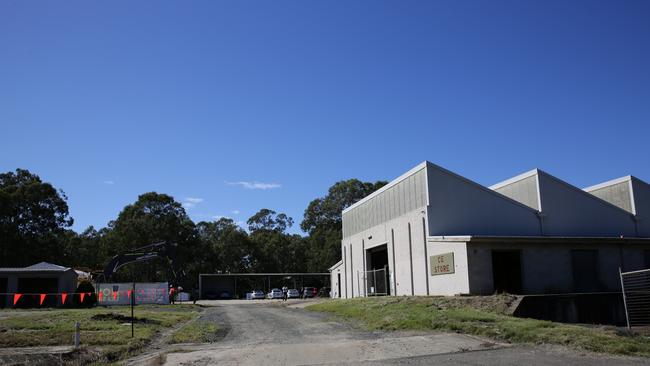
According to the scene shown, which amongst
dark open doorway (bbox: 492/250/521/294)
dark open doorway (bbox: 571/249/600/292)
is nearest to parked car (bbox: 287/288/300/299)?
dark open doorway (bbox: 492/250/521/294)

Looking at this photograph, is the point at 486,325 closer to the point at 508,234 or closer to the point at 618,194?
the point at 508,234

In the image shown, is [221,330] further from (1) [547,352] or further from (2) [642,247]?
(2) [642,247]

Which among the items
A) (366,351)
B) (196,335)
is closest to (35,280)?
(196,335)

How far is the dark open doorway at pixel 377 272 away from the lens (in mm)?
42331

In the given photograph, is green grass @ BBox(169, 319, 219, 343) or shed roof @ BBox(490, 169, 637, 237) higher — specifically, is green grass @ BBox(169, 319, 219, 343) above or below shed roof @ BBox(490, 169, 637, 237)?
below

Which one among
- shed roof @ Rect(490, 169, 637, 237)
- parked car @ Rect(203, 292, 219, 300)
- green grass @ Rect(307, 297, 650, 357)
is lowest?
parked car @ Rect(203, 292, 219, 300)

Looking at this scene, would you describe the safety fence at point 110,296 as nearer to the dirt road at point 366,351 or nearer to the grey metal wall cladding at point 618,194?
the dirt road at point 366,351

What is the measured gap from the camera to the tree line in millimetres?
75562

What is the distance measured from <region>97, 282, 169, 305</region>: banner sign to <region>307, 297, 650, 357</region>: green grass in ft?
70.4

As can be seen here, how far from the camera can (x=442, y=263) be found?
106 ft

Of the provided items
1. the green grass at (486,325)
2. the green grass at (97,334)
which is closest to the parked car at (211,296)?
the green grass at (486,325)

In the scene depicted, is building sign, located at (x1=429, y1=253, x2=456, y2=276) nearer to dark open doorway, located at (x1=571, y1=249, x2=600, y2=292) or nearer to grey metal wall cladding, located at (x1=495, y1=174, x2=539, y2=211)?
dark open doorway, located at (x1=571, y1=249, x2=600, y2=292)

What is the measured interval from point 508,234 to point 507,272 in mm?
2619

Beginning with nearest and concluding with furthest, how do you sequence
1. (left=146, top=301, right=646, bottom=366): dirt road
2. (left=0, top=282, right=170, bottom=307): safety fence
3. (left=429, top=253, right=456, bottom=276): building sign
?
1. (left=146, top=301, right=646, bottom=366): dirt road
2. (left=429, top=253, right=456, bottom=276): building sign
3. (left=0, top=282, right=170, bottom=307): safety fence
